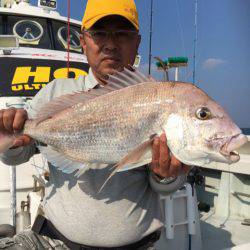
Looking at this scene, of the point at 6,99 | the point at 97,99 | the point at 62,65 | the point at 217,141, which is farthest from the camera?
the point at 62,65

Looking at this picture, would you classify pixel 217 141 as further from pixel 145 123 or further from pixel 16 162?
pixel 16 162

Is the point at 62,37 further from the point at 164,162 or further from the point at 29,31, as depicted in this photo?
the point at 164,162

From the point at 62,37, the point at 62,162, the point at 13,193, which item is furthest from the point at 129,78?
the point at 62,37

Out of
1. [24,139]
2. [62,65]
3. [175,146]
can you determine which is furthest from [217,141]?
[62,65]

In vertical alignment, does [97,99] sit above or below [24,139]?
above

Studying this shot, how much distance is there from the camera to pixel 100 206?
8.00 ft

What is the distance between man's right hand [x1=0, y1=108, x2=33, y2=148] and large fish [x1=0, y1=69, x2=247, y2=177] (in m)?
0.04

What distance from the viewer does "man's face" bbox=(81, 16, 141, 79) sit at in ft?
8.46

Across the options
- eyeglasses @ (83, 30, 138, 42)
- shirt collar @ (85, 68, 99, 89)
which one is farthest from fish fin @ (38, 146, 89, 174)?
eyeglasses @ (83, 30, 138, 42)

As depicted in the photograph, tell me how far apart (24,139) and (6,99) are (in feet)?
11.1

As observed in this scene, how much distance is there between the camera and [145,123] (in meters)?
2.12

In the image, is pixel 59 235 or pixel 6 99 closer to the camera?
pixel 59 235

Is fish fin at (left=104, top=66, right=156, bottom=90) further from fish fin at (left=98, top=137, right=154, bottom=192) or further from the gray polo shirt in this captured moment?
the gray polo shirt

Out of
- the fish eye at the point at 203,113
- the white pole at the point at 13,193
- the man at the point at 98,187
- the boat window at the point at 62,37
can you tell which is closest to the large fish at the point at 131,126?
the fish eye at the point at 203,113
